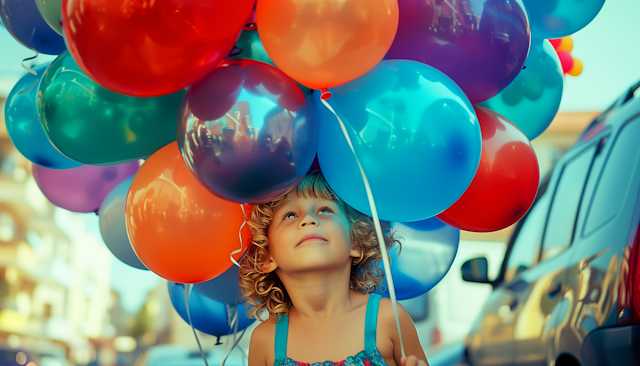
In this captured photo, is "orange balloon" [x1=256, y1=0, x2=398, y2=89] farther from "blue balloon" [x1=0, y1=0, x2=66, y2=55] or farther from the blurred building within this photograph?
the blurred building

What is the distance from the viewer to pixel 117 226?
1.62 meters

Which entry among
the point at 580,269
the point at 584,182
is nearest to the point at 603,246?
the point at 580,269

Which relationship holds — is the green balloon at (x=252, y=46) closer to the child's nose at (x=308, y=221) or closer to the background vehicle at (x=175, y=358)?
the child's nose at (x=308, y=221)

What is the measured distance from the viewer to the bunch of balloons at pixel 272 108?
1041 mm

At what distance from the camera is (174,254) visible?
1.31 meters

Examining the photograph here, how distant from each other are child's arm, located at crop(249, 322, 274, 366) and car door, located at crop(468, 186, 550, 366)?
1.34m

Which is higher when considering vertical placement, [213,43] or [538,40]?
[538,40]

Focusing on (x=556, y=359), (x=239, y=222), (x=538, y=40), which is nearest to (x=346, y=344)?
(x=239, y=222)

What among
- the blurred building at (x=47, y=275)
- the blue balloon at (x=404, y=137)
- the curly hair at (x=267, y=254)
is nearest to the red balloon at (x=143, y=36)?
the blue balloon at (x=404, y=137)

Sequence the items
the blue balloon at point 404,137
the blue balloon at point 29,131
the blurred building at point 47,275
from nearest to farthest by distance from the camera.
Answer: the blue balloon at point 404,137
the blue balloon at point 29,131
the blurred building at point 47,275

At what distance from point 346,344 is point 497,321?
1544 mm

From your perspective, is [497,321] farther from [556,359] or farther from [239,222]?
[239,222]

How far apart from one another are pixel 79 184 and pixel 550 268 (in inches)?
77.4

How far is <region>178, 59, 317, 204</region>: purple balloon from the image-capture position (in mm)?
1051
